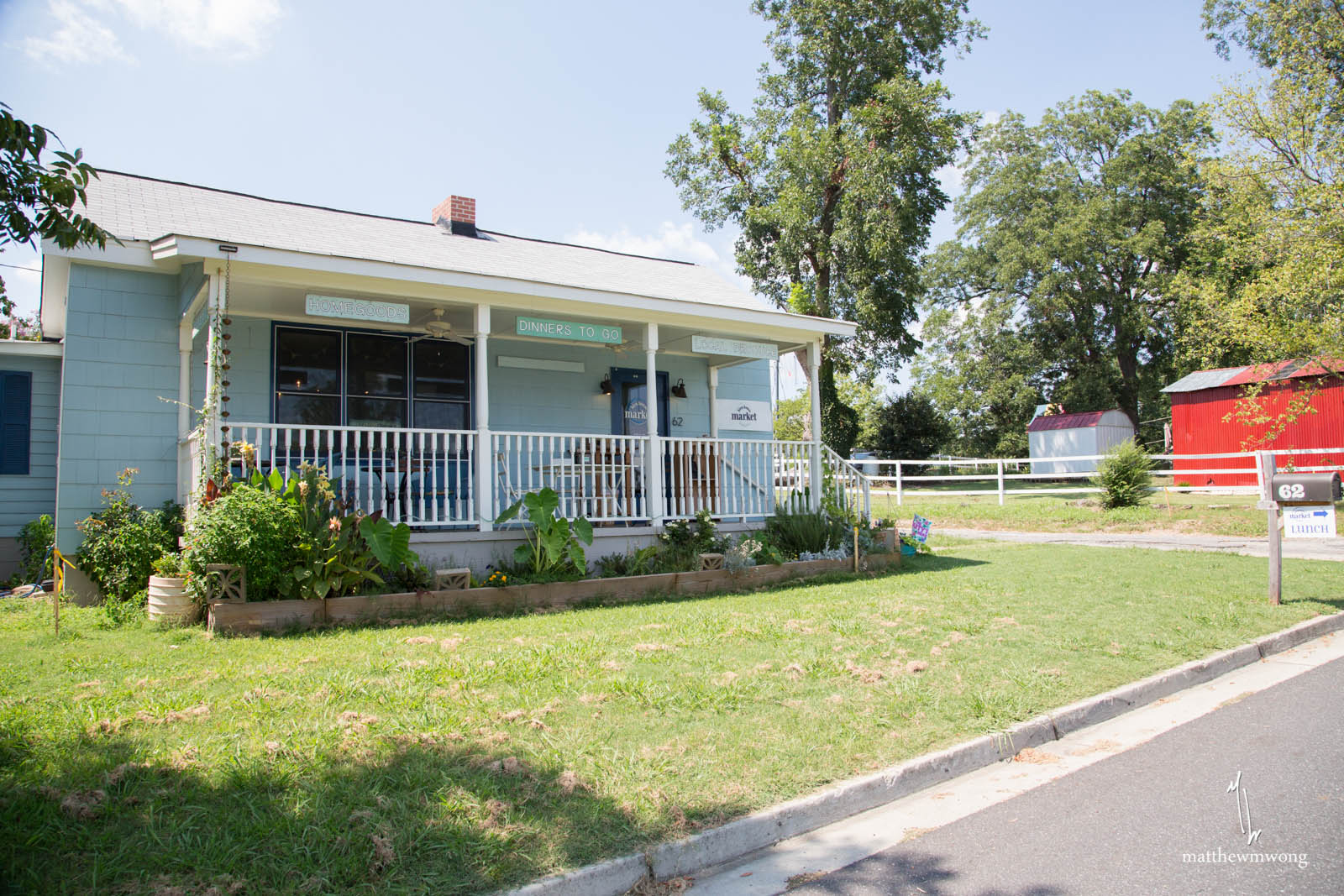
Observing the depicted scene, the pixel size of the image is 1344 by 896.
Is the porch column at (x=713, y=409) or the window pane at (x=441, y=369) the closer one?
the window pane at (x=441, y=369)

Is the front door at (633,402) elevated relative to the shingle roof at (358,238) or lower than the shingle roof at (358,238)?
lower

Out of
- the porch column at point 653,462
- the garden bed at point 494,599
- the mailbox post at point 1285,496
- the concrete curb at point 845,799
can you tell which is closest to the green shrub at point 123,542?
the garden bed at point 494,599

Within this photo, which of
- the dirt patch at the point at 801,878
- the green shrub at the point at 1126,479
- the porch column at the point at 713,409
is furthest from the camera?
the green shrub at the point at 1126,479

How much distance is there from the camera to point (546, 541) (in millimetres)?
8695

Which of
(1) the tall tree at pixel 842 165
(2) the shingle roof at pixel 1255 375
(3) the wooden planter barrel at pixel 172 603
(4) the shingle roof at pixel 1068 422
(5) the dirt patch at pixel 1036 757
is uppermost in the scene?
(1) the tall tree at pixel 842 165

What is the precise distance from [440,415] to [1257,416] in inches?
902

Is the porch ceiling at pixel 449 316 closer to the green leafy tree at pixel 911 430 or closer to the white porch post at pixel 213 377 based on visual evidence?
the white porch post at pixel 213 377

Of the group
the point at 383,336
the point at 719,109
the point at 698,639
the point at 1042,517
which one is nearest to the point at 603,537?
the point at 698,639

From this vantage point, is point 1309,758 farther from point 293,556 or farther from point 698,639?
point 293,556

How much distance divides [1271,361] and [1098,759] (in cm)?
2240

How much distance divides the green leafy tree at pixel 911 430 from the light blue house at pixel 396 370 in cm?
2220

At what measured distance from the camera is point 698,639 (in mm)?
6562

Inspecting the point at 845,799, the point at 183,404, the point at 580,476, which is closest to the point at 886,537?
the point at 580,476

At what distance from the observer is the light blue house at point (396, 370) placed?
851cm
